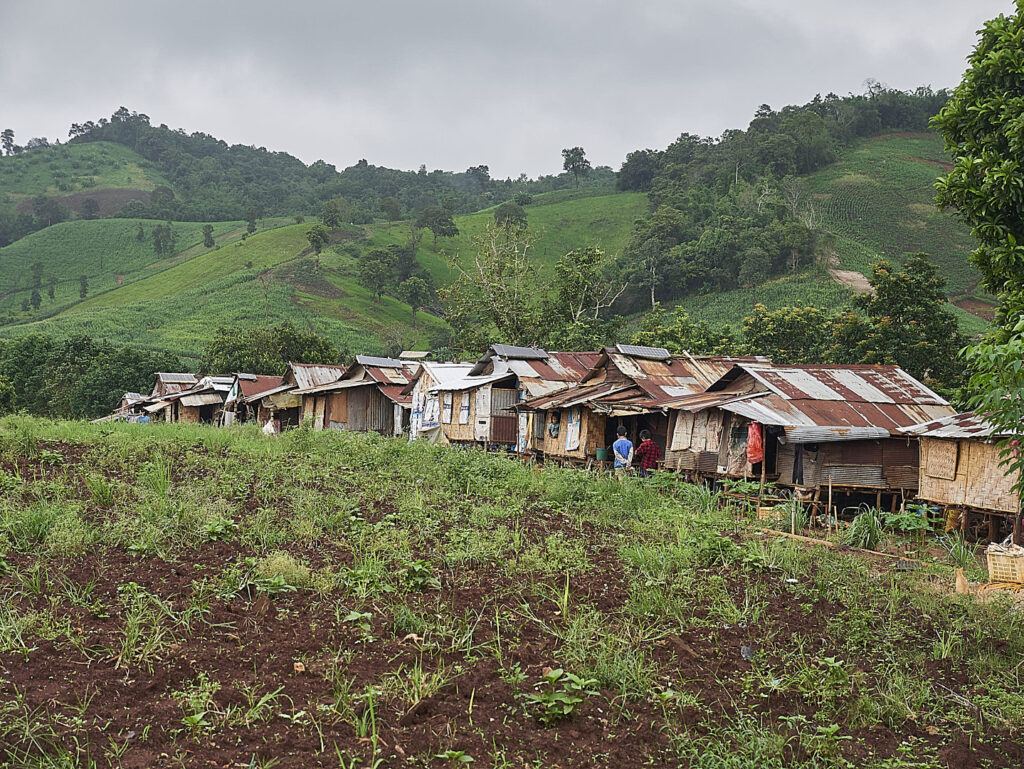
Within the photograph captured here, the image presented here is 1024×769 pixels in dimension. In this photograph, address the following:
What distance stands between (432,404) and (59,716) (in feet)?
85.6

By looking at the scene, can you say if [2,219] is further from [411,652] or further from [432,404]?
[411,652]

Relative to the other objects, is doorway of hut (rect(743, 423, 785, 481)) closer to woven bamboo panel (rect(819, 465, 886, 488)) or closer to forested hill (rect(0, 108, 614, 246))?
woven bamboo panel (rect(819, 465, 886, 488))

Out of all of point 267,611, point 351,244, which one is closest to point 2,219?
point 351,244

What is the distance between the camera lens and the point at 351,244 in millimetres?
100062

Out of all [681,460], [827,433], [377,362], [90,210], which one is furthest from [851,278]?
[90,210]

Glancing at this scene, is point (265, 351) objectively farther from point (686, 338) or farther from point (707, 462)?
point (707, 462)

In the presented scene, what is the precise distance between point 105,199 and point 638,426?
5630 inches

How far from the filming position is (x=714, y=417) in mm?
18062

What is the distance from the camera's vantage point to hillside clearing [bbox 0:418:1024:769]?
166 inches

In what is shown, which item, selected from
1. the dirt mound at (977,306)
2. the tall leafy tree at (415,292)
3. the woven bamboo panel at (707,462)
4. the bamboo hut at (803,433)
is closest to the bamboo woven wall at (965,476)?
the bamboo hut at (803,433)

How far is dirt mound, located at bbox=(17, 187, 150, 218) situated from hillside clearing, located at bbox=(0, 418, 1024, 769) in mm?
144717

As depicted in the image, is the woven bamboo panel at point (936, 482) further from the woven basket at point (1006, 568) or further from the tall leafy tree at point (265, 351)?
the tall leafy tree at point (265, 351)

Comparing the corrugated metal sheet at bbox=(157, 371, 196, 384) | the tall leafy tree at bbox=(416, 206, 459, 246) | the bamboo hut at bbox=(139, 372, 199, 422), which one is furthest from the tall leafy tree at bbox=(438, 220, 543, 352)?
the tall leafy tree at bbox=(416, 206, 459, 246)

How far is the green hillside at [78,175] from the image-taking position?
13888 cm
